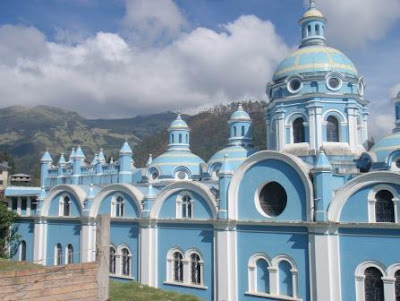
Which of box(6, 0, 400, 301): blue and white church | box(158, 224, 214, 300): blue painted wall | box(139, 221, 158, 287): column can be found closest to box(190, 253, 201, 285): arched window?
box(6, 0, 400, 301): blue and white church

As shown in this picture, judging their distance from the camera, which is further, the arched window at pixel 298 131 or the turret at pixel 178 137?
the turret at pixel 178 137

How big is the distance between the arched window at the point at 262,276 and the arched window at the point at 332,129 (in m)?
7.13

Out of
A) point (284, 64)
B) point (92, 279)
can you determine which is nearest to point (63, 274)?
point (92, 279)

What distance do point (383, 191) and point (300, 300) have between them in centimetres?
537

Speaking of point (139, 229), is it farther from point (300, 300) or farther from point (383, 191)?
point (383, 191)

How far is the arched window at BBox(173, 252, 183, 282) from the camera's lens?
2247cm

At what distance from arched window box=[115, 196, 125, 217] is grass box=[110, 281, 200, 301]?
4.38m

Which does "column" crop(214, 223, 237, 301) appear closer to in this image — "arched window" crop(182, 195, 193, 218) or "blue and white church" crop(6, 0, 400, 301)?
"blue and white church" crop(6, 0, 400, 301)

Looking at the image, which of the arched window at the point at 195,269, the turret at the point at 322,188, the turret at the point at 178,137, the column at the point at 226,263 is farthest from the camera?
the turret at the point at 178,137

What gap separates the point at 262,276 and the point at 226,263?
167cm

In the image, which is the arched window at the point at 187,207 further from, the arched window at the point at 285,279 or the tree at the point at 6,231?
the tree at the point at 6,231

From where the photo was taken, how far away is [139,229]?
24.1 metres

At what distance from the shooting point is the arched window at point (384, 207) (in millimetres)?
16672

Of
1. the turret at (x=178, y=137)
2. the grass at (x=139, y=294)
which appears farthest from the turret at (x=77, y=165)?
the grass at (x=139, y=294)
